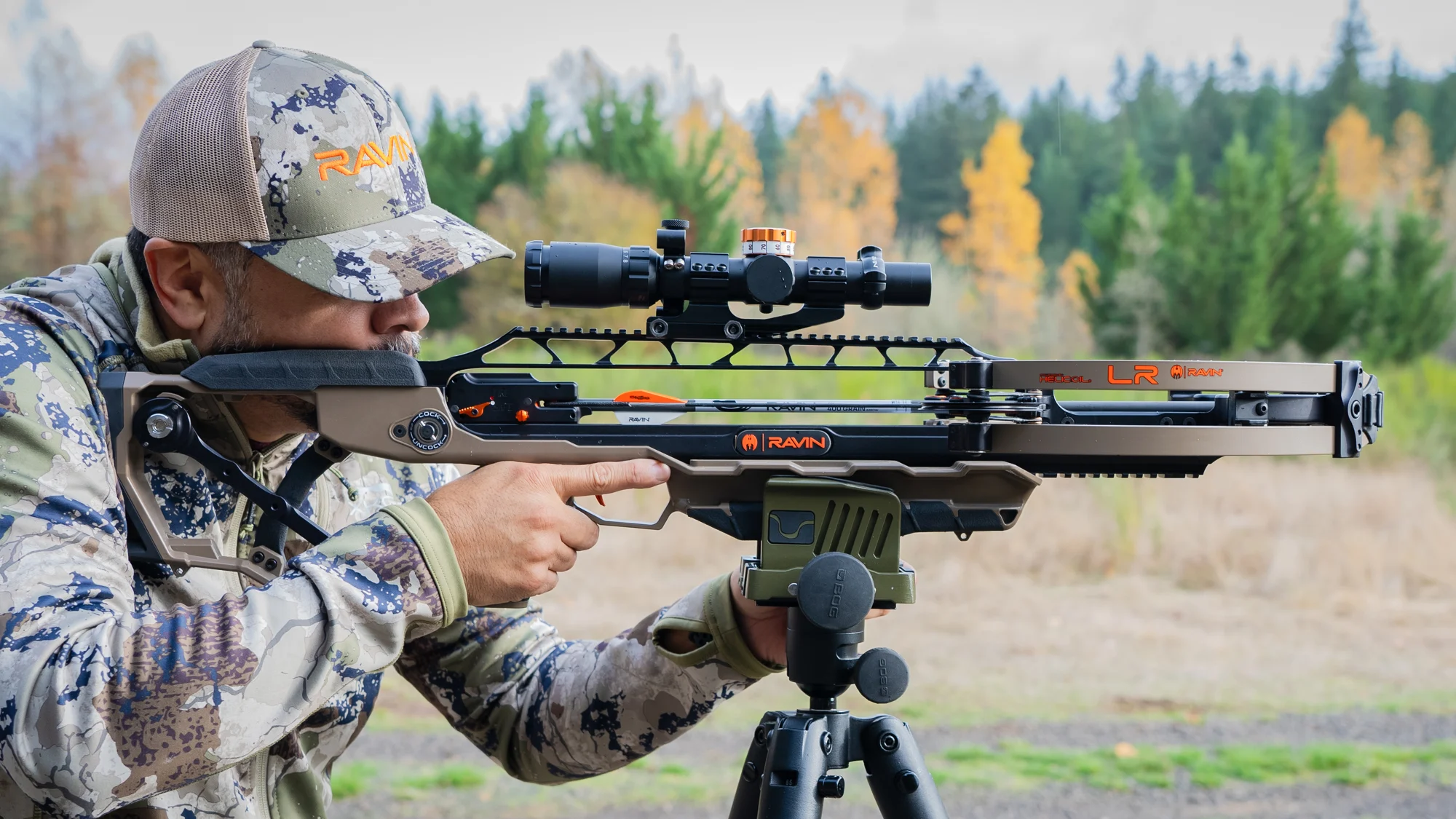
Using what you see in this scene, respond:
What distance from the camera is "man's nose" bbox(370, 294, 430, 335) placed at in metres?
2.00

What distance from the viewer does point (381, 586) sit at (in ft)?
5.48

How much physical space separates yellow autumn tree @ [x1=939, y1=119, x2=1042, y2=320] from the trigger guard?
41.8 ft

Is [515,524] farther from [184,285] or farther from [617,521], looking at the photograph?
[184,285]

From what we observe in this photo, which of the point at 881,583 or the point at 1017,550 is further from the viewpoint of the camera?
the point at 1017,550

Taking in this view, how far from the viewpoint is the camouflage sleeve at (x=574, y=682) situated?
7.16 feet

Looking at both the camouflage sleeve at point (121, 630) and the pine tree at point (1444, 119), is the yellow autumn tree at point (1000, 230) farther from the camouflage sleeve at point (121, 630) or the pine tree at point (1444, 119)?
the camouflage sleeve at point (121, 630)

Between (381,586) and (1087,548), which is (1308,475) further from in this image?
(381,586)

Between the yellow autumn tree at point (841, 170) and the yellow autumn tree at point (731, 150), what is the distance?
101cm

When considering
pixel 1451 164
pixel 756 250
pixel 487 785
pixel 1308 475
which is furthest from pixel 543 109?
pixel 1451 164

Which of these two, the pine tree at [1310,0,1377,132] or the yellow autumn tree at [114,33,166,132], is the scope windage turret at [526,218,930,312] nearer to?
the yellow autumn tree at [114,33,166,132]

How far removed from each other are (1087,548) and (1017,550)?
1.76ft

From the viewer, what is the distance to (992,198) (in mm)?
14828

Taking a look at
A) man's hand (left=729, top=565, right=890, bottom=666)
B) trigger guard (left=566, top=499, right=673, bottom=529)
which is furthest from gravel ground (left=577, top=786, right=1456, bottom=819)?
trigger guard (left=566, top=499, right=673, bottom=529)

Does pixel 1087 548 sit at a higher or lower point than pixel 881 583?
lower
